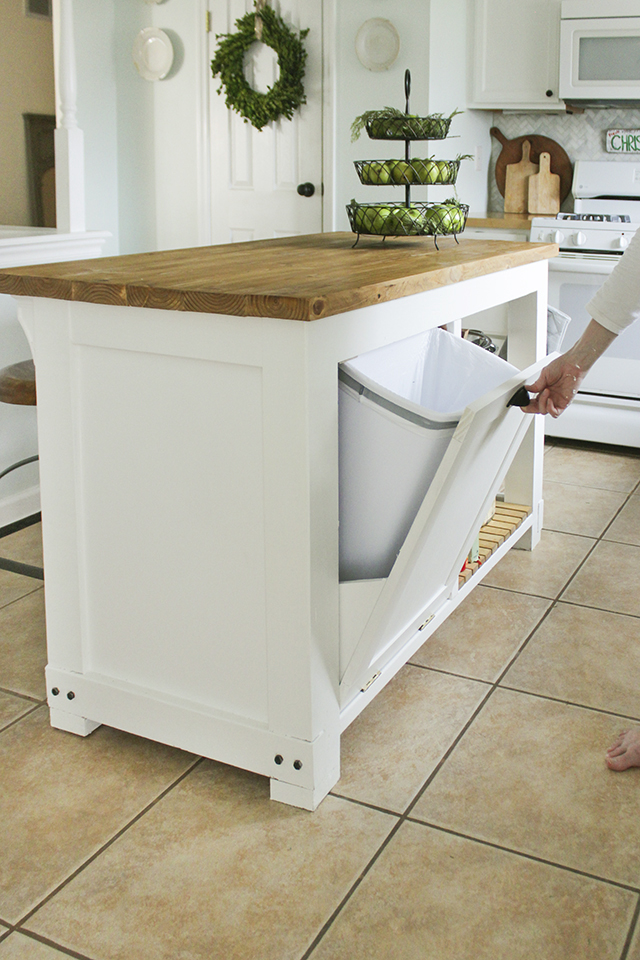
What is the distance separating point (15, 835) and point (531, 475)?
5.99ft

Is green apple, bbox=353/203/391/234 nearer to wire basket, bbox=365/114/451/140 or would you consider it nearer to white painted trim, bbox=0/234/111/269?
wire basket, bbox=365/114/451/140

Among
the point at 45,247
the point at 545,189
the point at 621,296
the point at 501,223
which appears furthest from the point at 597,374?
the point at 621,296

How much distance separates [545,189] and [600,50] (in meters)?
0.73

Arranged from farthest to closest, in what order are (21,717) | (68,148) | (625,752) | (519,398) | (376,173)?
(68,148), (376,173), (21,717), (625,752), (519,398)

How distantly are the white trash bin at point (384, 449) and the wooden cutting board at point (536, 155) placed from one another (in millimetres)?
3121

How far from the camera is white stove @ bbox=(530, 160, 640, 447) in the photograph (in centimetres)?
393

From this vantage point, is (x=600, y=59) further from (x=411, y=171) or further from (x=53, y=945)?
(x=53, y=945)

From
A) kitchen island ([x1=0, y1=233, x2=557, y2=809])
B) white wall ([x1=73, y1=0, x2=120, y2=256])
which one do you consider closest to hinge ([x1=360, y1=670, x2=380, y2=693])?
kitchen island ([x1=0, y1=233, x2=557, y2=809])

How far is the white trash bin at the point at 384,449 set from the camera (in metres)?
1.56

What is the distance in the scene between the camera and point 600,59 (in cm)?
412

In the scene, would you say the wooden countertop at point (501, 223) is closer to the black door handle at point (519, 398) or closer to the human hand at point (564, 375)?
the human hand at point (564, 375)

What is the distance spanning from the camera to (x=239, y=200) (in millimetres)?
5074

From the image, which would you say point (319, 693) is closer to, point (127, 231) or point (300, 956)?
point (300, 956)

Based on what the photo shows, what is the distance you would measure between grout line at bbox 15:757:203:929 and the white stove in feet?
8.93
